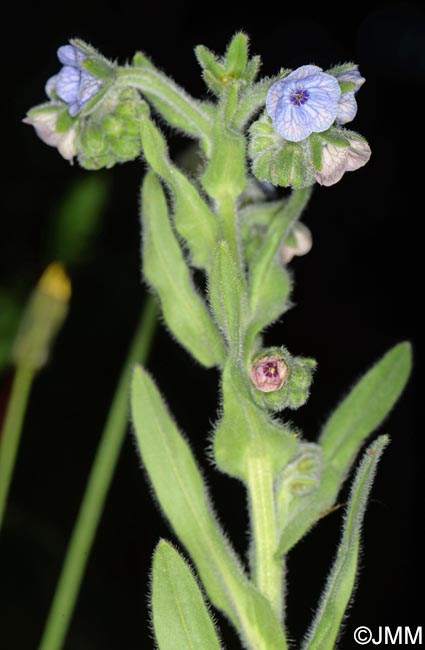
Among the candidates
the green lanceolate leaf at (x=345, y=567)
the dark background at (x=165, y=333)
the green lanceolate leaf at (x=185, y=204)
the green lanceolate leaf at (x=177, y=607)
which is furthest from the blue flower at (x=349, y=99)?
the dark background at (x=165, y=333)

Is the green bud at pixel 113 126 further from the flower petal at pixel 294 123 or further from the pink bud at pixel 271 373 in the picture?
the pink bud at pixel 271 373

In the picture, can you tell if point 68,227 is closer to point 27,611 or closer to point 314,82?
point 27,611

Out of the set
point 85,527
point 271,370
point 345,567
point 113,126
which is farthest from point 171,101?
point 85,527

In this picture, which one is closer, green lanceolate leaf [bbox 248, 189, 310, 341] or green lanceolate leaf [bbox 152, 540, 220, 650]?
green lanceolate leaf [bbox 152, 540, 220, 650]

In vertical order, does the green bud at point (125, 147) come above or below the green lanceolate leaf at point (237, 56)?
below

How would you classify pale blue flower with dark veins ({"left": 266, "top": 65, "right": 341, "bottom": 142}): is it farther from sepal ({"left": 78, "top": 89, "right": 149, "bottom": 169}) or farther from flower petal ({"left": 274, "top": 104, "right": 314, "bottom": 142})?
sepal ({"left": 78, "top": 89, "right": 149, "bottom": 169})

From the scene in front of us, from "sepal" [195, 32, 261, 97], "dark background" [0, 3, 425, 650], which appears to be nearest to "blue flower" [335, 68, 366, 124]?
"sepal" [195, 32, 261, 97]
